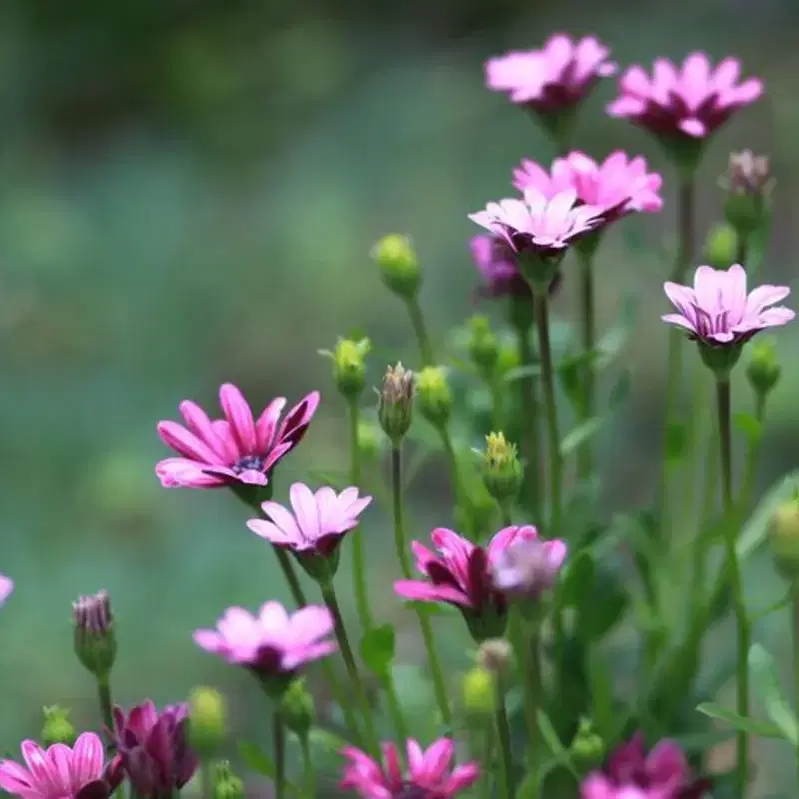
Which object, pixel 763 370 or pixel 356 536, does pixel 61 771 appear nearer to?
pixel 356 536

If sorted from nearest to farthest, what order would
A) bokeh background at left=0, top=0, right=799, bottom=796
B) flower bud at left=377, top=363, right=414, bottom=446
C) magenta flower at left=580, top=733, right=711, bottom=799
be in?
magenta flower at left=580, top=733, right=711, bottom=799
flower bud at left=377, top=363, right=414, bottom=446
bokeh background at left=0, top=0, right=799, bottom=796

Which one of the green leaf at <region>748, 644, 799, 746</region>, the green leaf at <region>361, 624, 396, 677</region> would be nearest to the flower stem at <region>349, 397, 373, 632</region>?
the green leaf at <region>361, 624, 396, 677</region>

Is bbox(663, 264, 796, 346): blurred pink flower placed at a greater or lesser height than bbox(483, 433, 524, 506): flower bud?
greater

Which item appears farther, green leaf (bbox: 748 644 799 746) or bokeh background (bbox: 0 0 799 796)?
bokeh background (bbox: 0 0 799 796)

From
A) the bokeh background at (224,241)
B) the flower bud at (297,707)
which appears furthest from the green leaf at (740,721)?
the bokeh background at (224,241)

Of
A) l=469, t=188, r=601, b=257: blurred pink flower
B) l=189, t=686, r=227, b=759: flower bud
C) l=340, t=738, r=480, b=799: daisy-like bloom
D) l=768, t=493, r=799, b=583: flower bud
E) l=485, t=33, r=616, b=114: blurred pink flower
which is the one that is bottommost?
l=189, t=686, r=227, b=759: flower bud

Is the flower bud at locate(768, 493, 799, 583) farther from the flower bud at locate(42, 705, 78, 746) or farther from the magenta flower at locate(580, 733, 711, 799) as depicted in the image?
the flower bud at locate(42, 705, 78, 746)

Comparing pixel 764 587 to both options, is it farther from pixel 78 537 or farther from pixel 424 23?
pixel 424 23
